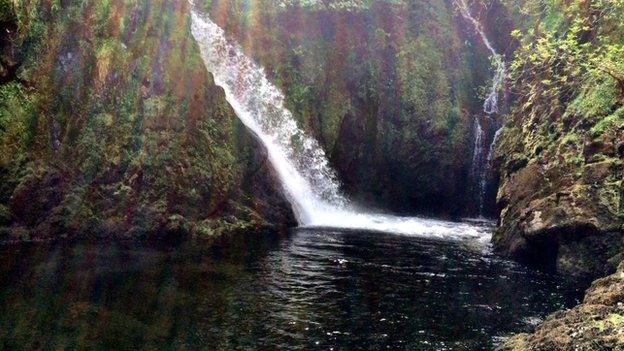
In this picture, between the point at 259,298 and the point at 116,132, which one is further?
the point at 116,132

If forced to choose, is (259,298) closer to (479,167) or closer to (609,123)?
(609,123)

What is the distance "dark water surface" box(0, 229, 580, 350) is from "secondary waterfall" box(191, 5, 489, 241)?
6.58m

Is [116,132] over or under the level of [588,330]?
over

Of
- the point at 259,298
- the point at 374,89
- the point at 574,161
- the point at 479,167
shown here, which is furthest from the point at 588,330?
the point at 374,89

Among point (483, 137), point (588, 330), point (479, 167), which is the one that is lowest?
point (588, 330)

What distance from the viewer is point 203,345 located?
22.6 feet

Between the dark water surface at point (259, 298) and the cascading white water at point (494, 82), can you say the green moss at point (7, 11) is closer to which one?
the dark water surface at point (259, 298)

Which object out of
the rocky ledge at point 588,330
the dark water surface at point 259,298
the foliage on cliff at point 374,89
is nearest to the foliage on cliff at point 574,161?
the dark water surface at point 259,298

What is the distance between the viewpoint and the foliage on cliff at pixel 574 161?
479 inches

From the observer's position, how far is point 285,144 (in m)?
21.9

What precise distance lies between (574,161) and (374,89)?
12593mm

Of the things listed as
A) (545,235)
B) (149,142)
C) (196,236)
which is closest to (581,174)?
(545,235)

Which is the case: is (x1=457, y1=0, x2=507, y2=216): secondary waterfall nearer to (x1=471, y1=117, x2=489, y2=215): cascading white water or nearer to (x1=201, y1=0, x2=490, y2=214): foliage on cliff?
(x1=471, y1=117, x2=489, y2=215): cascading white water

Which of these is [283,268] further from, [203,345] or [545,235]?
[545,235]
